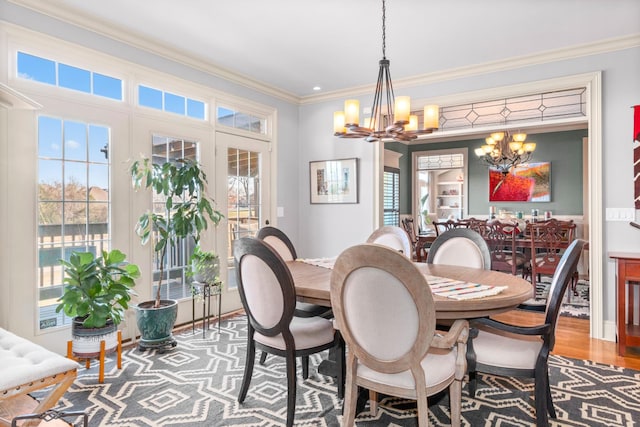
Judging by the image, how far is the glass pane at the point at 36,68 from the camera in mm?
2799

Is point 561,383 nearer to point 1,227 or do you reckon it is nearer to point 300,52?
point 300,52

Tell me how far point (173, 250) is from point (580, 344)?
12.4 ft

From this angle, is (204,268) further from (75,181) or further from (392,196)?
(392,196)

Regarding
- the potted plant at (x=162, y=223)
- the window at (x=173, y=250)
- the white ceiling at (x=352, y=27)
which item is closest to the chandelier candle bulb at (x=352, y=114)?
the white ceiling at (x=352, y=27)

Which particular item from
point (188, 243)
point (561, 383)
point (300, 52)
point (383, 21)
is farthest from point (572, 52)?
point (188, 243)

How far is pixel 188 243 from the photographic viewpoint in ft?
13.0

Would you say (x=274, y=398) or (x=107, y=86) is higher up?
(x=107, y=86)

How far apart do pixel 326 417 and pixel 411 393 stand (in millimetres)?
741

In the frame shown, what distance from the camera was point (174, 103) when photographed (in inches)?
151

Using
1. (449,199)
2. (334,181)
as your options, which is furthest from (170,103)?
(449,199)

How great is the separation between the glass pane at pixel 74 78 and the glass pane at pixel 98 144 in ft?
1.01

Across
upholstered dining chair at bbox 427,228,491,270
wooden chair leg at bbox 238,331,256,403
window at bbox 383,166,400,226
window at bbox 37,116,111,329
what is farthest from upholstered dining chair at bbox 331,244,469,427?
window at bbox 383,166,400,226

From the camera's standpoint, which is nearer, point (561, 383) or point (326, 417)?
point (326, 417)

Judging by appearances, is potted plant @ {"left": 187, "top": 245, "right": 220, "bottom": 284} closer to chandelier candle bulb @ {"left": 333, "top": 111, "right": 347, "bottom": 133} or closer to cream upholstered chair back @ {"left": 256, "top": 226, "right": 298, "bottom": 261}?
cream upholstered chair back @ {"left": 256, "top": 226, "right": 298, "bottom": 261}
